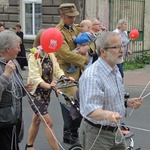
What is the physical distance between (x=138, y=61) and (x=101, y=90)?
13510 mm

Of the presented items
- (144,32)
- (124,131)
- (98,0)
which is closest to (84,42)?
(124,131)

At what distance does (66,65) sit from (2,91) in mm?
2522

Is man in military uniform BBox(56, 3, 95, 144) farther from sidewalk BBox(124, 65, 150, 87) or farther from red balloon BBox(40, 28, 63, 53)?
sidewalk BBox(124, 65, 150, 87)

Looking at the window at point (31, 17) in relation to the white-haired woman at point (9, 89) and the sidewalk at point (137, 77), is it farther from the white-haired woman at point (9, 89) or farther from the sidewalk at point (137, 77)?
the white-haired woman at point (9, 89)

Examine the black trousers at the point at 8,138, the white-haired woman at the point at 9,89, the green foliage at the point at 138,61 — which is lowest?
the green foliage at the point at 138,61

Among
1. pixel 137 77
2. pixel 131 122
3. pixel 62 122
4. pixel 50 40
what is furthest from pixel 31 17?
pixel 50 40

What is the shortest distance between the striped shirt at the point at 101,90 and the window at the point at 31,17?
15.4 meters

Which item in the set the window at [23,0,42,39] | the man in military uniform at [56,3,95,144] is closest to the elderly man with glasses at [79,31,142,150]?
the man in military uniform at [56,3,95,144]

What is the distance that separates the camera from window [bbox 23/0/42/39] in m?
19.0

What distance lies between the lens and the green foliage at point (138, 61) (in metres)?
16.1

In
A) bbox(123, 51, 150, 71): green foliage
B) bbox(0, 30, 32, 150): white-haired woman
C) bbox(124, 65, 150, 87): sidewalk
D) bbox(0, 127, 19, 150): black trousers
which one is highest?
bbox(0, 30, 32, 150): white-haired woman

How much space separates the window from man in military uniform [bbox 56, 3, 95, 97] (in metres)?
12.5

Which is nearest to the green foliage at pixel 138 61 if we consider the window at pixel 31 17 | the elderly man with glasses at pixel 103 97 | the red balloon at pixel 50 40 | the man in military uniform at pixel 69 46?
the window at pixel 31 17

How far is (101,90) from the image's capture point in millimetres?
3697
